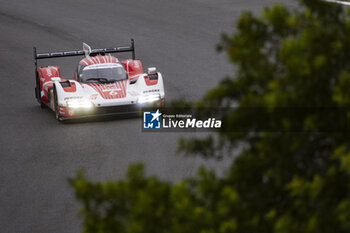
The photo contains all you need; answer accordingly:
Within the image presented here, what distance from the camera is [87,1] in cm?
3328

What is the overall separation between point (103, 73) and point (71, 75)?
6.05 metres

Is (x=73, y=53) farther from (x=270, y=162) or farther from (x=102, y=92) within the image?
(x=270, y=162)

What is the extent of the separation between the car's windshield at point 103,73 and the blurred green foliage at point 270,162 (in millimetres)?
12145

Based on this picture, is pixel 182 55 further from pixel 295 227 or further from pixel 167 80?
pixel 295 227

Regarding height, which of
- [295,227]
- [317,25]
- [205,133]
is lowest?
[205,133]

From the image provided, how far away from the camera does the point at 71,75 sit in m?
23.0

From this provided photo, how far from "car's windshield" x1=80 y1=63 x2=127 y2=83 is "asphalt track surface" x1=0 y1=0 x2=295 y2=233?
1.19 m

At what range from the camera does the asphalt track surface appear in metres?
12.2

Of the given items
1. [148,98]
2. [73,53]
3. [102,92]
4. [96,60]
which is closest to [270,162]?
[148,98]

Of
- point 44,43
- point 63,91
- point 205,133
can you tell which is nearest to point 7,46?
point 44,43

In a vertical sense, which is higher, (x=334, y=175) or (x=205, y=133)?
(x=334, y=175)

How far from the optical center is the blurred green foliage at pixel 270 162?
4.38 m

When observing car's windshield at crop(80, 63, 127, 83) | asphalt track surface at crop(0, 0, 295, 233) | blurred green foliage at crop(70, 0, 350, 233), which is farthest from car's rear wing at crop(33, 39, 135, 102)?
blurred green foliage at crop(70, 0, 350, 233)

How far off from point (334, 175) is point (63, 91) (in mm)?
12428
